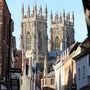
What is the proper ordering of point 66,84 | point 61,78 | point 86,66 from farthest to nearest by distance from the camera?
point 61,78, point 66,84, point 86,66

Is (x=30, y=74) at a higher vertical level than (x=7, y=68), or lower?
higher

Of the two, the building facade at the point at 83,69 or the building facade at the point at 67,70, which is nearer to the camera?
the building facade at the point at 83,69

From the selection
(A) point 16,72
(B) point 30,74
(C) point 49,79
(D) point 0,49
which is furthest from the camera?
(B) point 30,74

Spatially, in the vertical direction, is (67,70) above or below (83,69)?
above

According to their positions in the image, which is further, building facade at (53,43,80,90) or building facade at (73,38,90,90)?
building facade at (53,43,80,90)

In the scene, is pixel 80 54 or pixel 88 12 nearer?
pixel 88 12

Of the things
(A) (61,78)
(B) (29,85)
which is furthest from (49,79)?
(A) (61,78)

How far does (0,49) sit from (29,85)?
84.5 m

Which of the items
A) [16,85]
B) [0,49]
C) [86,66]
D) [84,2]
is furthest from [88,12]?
[16,85]

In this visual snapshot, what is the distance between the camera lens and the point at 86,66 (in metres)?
60.3

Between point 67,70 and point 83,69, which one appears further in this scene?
point 67,70

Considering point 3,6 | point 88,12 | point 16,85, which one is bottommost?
point 88,12

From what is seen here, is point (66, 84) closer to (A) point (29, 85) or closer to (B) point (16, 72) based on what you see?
(B) point (16, 72)

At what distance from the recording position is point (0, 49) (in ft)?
177
